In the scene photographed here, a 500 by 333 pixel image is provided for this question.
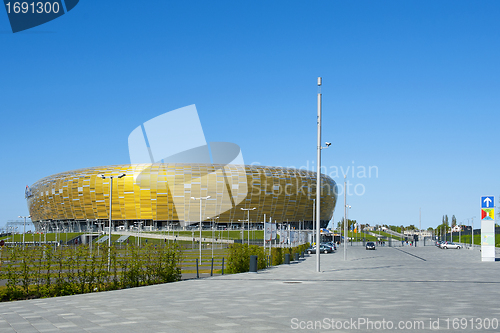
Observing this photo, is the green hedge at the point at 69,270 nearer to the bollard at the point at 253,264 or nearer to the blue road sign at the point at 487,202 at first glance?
the bollard at the point at 253,264

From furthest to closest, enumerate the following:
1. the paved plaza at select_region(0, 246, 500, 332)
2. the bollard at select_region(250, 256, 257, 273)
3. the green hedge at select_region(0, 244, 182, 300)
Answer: the bollard at select_region(250, 256, 257, 273)
the green hedge at select_region(0, 244, 182, 300)
the paved plaza at select_region(0, 246, 500, 332)

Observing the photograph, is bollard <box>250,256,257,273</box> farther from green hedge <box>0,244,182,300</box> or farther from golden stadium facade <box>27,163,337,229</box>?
golden stadium facade <box>27,163,337,229</box>

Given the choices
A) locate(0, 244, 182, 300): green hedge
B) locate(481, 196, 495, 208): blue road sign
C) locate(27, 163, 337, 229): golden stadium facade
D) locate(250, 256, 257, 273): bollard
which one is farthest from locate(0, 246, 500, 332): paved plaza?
locate(27, 163, 337, 229): golden stadium facade

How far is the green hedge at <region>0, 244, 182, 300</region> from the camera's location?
49.4ft

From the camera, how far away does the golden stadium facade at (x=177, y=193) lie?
11675cm

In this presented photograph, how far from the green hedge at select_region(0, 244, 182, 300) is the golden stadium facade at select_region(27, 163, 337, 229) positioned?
95800mm

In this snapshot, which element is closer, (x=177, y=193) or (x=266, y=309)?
(x=266, y=309)

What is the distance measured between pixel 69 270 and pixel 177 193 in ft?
331

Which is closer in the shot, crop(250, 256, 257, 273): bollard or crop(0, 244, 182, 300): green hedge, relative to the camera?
crop(0, 244, 182, 300): green hedge

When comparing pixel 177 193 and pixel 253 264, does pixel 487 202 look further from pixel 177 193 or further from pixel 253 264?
pixel 177 193

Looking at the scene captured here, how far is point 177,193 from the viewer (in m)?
116

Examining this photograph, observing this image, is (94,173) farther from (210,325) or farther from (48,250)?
(210,325)

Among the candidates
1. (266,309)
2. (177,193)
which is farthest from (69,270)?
(177,193)

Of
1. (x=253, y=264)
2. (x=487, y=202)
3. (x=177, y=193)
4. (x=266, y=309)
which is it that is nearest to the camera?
(x=266, y=309)
